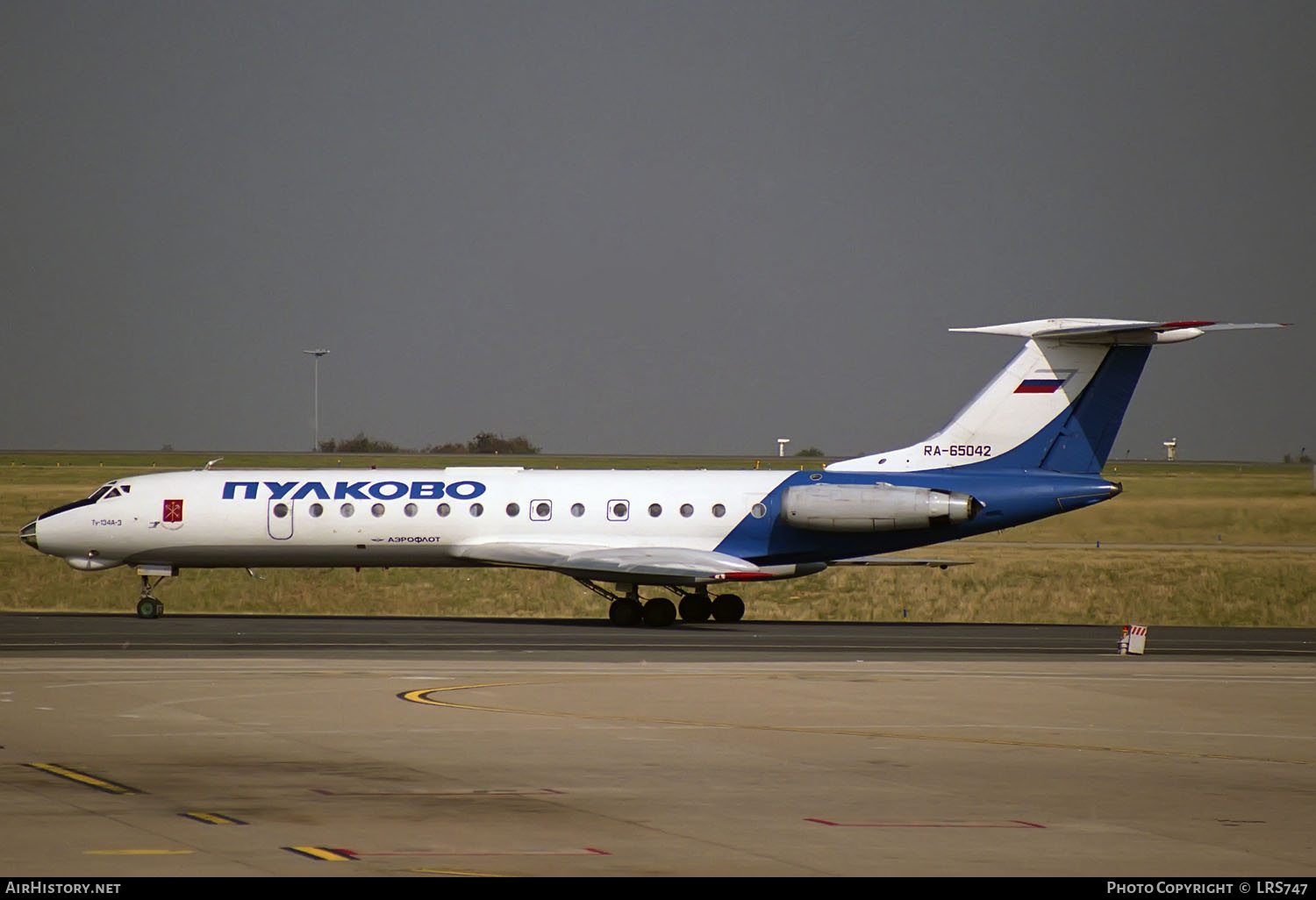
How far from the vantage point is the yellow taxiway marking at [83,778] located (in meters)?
14.4

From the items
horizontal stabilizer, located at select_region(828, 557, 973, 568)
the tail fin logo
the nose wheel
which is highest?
the tail fin logo

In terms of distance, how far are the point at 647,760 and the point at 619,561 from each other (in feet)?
62.1

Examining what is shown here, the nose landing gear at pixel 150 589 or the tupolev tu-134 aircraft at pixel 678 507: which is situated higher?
the tupolev tu-134 aircraft at pixel 678 507

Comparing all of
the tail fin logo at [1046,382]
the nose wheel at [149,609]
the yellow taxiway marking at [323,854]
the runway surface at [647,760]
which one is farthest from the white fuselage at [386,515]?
the yellow taxiway marking at [323,854]

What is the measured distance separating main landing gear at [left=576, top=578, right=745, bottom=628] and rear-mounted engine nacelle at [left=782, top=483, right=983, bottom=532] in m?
3.25

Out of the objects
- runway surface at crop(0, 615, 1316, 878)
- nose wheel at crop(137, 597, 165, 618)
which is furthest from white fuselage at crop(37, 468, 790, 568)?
runway surface at crop(0, 615, 1316, 878)

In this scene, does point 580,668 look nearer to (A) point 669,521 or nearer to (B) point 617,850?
(A) point 669,521

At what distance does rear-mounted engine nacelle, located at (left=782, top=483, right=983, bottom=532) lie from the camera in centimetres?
3506

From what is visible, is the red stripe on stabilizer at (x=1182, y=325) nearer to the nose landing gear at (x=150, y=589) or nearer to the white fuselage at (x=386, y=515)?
the white fuselage at (x=386, y=515)

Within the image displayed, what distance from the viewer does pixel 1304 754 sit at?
17531 mm

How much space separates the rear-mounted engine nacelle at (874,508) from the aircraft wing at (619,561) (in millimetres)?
1633

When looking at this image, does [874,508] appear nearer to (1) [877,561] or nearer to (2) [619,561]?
(1) [877,561]

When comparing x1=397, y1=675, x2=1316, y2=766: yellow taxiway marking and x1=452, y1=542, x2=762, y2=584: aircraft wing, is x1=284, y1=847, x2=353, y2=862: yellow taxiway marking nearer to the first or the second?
x1=397, y1=675, x2=1316, y2=766: yellow taxiway marking

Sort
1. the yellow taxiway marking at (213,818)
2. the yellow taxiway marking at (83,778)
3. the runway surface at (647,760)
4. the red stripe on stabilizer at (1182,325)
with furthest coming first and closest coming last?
1. the red stripe on stabilizer at (1182,325)
2. the yellow taxiway marking at (83,778)
3. the yellow taxiway marking at (213,818)
4. the runway surface at (647,760)
